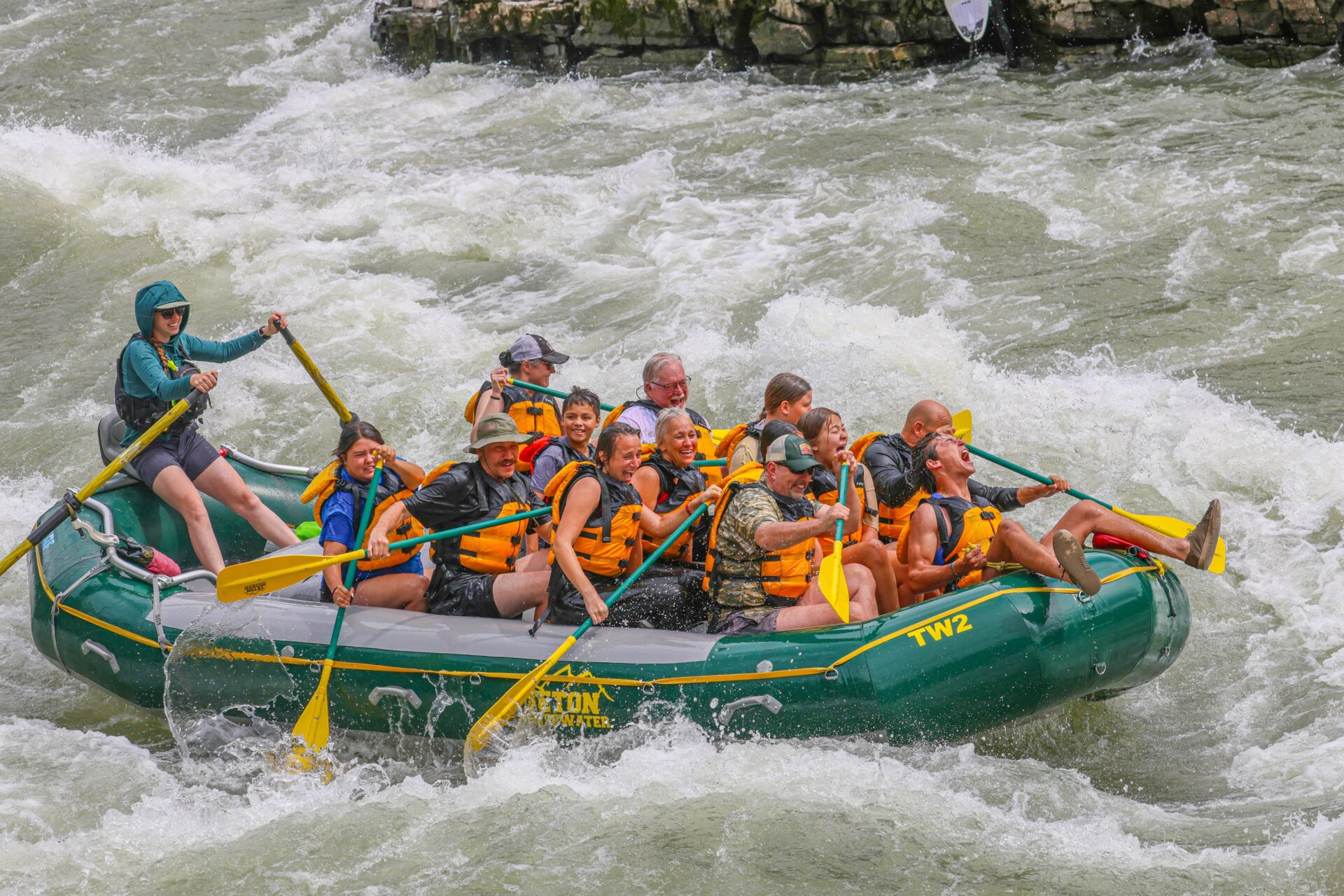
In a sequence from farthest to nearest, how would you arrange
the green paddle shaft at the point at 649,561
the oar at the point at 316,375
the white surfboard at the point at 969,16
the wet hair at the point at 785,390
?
1. the white surfboard at the point at 969,16
2. the oar at the point at 316,375
3. the wet hair at the point at 785,390
4. the green paddle shaft at the point at 649,561

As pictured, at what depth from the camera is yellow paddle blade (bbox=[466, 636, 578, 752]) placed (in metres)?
5.07

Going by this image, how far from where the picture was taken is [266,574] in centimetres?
545

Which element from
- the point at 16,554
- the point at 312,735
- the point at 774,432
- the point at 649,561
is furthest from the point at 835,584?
the point at 16,554

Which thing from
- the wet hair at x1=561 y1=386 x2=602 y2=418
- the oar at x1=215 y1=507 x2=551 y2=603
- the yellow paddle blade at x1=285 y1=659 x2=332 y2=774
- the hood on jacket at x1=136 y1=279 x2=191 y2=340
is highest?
the hood on jacket at x1=136 y1=279 x2=191 y2=340

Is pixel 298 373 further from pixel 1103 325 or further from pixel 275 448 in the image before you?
pixel 1103 325

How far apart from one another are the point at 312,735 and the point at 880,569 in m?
2.36

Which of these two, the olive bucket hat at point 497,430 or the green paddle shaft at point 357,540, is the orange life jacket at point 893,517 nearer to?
the olive bucket hat at point 497,430

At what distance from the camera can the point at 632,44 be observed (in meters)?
15.1

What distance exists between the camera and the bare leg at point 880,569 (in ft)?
17.4

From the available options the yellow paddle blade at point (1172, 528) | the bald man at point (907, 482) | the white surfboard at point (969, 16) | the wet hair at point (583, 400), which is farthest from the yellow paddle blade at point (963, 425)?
the white surfboard at point (969, 16)

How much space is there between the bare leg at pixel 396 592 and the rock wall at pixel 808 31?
9.88 metres

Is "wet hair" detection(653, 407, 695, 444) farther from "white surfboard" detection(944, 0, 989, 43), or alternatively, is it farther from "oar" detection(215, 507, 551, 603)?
"white surfboard" detection(944, 0, 989, 43)

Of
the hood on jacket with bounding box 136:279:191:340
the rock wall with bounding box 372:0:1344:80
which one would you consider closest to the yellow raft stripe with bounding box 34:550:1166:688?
the hood on jacket with bounding box 136:279:191:340

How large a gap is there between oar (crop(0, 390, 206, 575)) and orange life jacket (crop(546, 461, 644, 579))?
1.89 m
